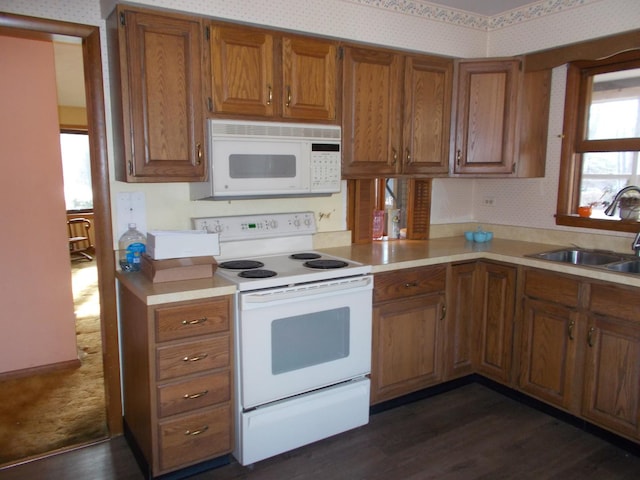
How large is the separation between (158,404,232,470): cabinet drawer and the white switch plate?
39.0 inches

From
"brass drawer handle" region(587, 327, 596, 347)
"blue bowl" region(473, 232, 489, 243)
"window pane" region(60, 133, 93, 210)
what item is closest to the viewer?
"brass drawer handle" region(587, 327, 596, 347)

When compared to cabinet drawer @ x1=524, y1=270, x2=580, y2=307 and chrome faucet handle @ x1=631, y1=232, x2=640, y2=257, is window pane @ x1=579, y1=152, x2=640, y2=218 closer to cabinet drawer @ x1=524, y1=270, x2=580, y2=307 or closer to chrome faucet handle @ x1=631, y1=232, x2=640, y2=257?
chrome faucet handle @ x1=631, y1=232, x2=640, y2=257

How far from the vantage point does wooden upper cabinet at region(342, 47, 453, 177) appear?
2.78 m

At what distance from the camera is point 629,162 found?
2.97m

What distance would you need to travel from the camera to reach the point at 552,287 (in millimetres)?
2633

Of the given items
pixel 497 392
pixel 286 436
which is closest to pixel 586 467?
pixel 497 392

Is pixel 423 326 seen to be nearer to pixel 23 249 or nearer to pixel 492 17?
pixel 492 17

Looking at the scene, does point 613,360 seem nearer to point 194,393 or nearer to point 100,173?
point 194,393

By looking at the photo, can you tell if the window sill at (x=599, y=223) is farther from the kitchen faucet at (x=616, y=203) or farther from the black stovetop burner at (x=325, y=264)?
the black stovetop burner at (x=325, y=264)

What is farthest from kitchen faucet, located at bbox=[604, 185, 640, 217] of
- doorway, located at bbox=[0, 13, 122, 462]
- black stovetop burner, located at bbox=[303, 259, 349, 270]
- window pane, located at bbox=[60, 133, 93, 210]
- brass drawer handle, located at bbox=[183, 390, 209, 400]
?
window pane, located at bbox=[60, 133, 93, 210]

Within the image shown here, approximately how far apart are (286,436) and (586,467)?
4.71 ft

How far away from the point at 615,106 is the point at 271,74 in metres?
2.10

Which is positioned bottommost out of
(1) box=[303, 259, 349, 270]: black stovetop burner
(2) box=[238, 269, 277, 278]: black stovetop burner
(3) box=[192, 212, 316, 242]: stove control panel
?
(2) box=[238, 269, 277, 278]: black stovetop burner

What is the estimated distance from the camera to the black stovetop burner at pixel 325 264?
2486mm
